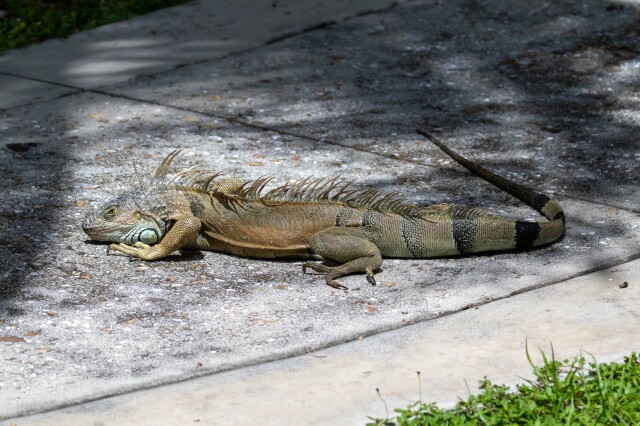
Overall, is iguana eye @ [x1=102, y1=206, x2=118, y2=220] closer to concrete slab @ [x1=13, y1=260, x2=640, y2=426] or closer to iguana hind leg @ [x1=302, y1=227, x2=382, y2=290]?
iguana hind leg @ [x1=302, y1=227, x2=382, y2=290]

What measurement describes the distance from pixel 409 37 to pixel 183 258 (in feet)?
14.1

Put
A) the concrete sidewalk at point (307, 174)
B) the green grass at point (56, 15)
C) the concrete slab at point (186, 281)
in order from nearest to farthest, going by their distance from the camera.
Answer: the concrete sidewalk at point (307, 174), the concrete slab at point (186, 281), the green grass at point (56, 15)

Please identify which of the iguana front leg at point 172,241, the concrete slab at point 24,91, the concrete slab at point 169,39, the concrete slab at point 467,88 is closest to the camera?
the iguana front leg at point 172,241

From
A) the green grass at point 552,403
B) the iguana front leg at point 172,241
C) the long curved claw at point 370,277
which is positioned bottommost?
the green grass at point 552,403

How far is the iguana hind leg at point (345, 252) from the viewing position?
5195 millimetres

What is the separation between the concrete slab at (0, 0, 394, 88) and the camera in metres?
8.34

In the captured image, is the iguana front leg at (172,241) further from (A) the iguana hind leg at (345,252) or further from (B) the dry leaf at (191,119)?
(B) the dry leaf at (191,119)

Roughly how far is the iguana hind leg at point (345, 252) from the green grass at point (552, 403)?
1153 millimetres

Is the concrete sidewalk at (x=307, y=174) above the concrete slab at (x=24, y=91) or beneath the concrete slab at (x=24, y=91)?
beneath

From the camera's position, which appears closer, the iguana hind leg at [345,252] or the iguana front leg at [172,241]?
the iguana hind leg at [345,252]

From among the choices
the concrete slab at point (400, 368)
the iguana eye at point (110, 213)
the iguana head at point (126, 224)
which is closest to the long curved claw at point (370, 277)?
the concrete slab at point (400, 368)

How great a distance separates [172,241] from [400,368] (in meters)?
1.49

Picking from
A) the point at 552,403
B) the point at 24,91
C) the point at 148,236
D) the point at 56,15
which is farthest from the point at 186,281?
the point at 56,15

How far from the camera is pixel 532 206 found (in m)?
5.97
